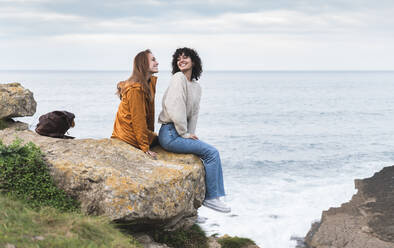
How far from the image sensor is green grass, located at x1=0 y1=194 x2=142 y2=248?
5.86m

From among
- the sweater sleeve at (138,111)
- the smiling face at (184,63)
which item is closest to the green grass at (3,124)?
the sweater sleeve at (138,111)

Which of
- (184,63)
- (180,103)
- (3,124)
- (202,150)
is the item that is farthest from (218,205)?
(3,124)

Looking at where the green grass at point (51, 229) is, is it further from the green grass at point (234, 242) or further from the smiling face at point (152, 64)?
the green grass at point (234, 242)

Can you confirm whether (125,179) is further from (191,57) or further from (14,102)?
(14,102)

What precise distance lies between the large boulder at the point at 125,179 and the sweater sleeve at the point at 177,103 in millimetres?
854

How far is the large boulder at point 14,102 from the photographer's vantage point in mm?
12953

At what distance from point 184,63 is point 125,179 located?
2.86 m

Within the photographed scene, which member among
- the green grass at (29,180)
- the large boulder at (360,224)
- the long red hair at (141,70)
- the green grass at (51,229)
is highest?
the long red hair at (141,70)

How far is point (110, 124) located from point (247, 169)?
30417 millimetres

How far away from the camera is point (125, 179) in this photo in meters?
7.60

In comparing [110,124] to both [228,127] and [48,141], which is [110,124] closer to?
[228,127]

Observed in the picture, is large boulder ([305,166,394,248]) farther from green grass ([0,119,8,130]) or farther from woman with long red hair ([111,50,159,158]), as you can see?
green grass ([0,119,8,130])

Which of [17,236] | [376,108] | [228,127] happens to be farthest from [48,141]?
A: [376,108]

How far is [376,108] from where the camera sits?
87.7 metres
